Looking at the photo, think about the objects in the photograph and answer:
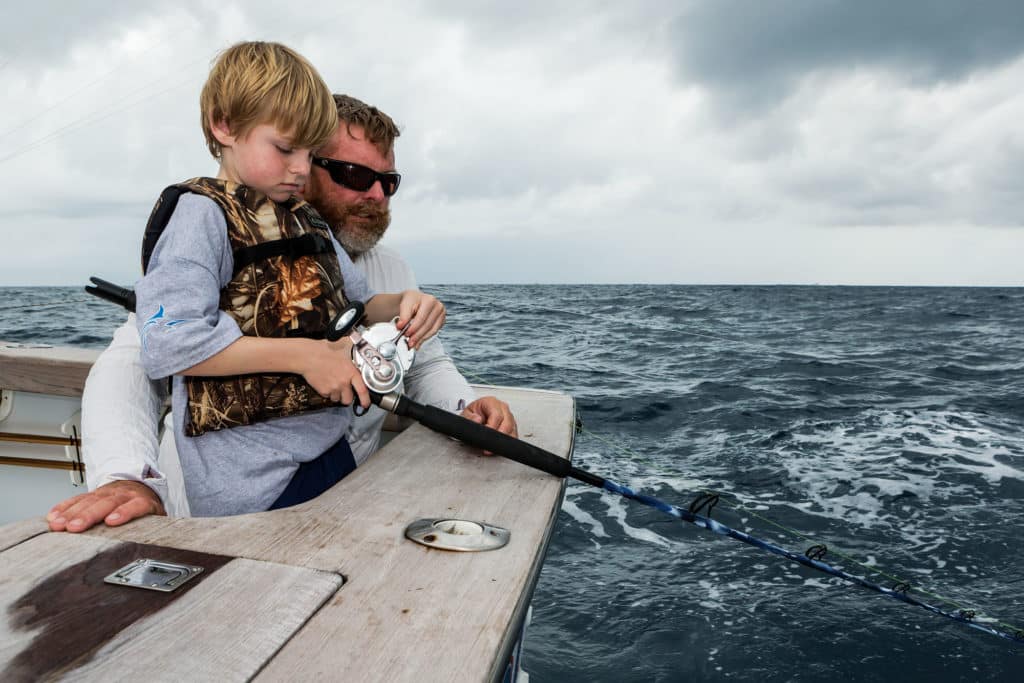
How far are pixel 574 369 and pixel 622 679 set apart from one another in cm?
703

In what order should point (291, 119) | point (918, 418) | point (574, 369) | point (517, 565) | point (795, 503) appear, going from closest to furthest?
point (517, 565) → point (291, 119) → point (795, 503) → point (918, 418) → point (574, 369)

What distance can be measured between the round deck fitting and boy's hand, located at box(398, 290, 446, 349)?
1.81 feet

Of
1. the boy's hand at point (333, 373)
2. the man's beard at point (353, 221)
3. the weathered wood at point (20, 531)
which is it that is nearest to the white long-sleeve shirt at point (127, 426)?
the weathered wood at point (20, 531)

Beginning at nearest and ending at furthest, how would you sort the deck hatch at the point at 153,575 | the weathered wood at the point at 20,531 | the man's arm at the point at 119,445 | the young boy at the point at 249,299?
1. the deck hatch at the point at 153,575
2. the weathered wood at the point at 20,531
3. the man's arm at the point at 119,445
4. the young boy at the point at 249,299

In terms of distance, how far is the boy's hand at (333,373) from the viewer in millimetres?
1503

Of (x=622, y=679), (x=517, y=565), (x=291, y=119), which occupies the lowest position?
(x=622, y=679)

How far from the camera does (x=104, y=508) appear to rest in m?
1.33

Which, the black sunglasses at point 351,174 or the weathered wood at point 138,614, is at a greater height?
the black sunglasses at point 351,174

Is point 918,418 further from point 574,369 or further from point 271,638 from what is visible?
point 271,638

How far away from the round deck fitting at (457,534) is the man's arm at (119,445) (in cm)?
56

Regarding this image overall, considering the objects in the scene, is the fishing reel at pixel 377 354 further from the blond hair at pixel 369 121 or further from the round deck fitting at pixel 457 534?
the blond hair at pixel 369 121

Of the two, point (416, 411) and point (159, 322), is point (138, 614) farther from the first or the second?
point (416, 411)

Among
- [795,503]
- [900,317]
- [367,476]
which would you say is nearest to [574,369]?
[795,503]

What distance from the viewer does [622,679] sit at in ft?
10.6
